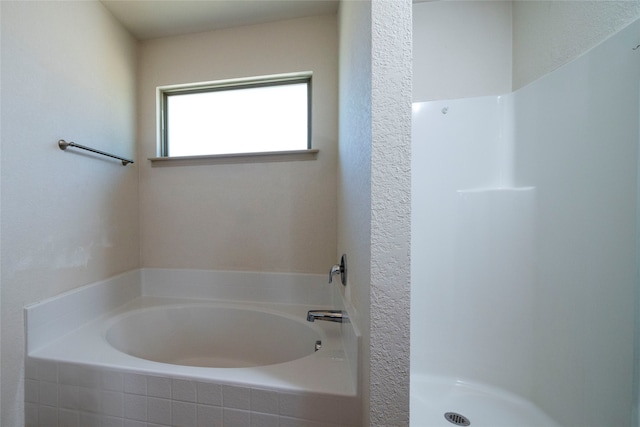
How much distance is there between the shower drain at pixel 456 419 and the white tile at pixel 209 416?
3.52 feet

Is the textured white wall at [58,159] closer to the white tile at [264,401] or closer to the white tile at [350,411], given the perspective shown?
the white tile at [264,401]

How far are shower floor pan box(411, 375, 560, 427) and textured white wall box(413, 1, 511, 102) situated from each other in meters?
1.63

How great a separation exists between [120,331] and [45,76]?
138 centimetres

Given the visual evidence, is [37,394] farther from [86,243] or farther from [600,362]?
[600,362]

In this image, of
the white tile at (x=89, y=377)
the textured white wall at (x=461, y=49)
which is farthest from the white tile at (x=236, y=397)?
the textured white wall at (x=461, y=49)

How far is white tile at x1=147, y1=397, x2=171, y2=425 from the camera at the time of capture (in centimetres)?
85

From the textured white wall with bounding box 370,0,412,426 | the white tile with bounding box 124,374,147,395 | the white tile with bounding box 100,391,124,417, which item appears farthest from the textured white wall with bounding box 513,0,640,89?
the white tile with bounding box 100,391,124,417

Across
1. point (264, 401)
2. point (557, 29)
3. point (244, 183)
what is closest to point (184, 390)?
point (264, 401)

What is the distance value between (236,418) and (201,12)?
216cm

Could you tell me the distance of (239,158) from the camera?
1.62 meters

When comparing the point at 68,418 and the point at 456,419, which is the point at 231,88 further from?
the point at 456,419

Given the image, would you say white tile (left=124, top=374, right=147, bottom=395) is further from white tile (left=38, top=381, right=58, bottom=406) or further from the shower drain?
the shower drain

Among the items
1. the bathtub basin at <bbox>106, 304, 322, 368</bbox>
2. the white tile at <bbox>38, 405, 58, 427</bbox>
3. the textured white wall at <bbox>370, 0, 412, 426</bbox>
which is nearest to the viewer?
the textured white wall at <bbox>370, 0, 412, 426</bbox>

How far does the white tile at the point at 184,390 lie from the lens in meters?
A: 0.84
